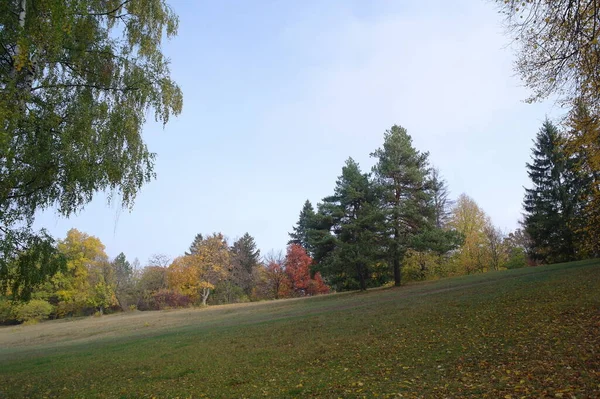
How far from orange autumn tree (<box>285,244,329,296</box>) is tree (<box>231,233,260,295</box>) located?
961 cm

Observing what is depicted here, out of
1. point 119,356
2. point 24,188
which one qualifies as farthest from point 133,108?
point 119,356

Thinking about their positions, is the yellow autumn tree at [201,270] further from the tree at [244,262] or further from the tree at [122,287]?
the tree at [122,287]

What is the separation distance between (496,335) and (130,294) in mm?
66822

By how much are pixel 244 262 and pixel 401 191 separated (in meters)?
47.1

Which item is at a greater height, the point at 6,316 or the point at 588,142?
the point at 588,142

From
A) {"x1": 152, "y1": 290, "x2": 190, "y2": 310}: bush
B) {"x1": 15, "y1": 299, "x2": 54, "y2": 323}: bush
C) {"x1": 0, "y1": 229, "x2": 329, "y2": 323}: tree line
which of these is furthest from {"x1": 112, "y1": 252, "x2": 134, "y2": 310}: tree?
{"x1": 15, "y1": 299, "x2": 54, "y2": 323}: bush

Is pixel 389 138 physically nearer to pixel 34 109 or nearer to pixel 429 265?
pixel 429 265

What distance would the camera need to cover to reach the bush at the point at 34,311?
177 feet

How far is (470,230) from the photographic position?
48.2m

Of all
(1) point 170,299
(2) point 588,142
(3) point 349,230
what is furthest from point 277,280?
(2) point 588,142

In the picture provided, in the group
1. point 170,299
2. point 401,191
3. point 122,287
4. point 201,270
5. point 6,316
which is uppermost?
point 401,191

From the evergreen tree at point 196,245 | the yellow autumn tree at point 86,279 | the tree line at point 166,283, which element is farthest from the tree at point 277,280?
the yellow autumn tree at point 86,279

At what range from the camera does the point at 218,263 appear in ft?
194

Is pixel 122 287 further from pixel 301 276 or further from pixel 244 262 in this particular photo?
pixel 301 276
